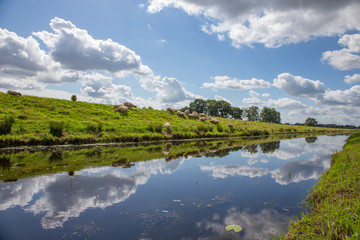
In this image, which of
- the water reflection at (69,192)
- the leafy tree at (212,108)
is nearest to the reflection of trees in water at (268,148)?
the water reflection at (69,192)

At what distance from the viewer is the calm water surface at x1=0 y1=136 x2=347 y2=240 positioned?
6176mm

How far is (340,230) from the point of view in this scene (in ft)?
16.8

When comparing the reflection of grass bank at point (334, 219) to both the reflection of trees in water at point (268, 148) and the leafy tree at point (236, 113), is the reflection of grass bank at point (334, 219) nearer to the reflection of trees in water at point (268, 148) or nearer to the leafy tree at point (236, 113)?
the reflection of trees in water at point (268, 148)

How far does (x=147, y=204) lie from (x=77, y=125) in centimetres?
2309

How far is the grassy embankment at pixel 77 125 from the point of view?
889 inches

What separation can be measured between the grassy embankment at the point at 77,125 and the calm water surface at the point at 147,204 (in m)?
12.7

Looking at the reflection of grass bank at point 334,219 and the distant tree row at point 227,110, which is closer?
the reflection of grass bank at point 334,219

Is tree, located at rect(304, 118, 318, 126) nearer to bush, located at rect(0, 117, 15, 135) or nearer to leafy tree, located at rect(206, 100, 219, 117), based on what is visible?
leafy tree, located at rect(206, 100, 219, 117)

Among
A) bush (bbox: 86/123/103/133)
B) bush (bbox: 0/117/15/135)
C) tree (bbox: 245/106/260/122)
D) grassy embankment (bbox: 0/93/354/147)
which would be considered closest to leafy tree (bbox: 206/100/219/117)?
tree (bbox: 245/106/260/122)

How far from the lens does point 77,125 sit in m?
27.3

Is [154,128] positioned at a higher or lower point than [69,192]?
higher

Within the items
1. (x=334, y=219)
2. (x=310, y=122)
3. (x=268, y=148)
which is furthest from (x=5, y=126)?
(x=310, y=122)

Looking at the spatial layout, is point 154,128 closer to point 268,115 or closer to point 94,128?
point 94,128

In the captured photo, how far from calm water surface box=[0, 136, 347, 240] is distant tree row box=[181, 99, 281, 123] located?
11009 centimetres
